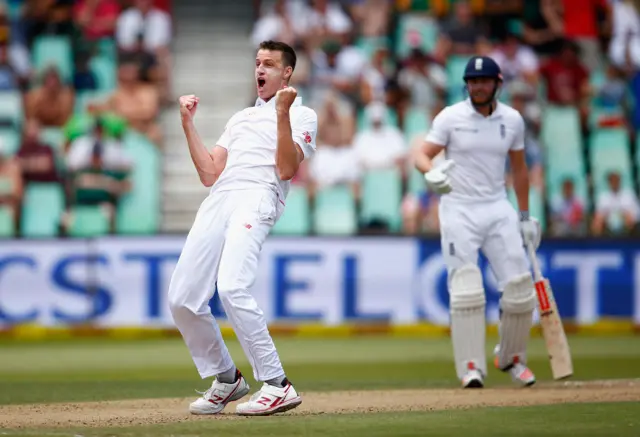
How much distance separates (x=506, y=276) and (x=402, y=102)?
869 cm

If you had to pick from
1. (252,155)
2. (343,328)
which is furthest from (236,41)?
(252,155)

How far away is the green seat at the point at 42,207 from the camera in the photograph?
52.7ft

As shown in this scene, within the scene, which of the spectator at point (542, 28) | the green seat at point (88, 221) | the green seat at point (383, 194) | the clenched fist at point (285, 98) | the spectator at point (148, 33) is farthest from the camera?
the spectator at point (542, 28)

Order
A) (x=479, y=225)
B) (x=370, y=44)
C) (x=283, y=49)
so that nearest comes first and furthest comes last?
(x=283, y=49) < (x=479, y=225) < (x=370, y=44)

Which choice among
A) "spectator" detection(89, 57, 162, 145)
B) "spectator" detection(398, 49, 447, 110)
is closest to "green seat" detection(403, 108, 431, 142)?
"spectator" detection(398, 49, 447, 110)

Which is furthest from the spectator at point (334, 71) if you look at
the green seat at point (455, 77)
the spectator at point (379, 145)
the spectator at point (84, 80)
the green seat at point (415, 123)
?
the spectator at point (84, 80)

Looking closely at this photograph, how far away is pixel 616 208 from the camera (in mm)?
16891

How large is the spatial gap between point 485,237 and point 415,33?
31.5 feet

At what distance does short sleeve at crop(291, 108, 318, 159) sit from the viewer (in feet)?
24.6

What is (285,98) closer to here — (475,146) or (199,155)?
(199,155)

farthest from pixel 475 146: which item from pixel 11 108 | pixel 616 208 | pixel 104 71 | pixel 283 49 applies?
pixel 104 71

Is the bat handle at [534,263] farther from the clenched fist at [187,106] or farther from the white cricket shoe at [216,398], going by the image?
the clenched fist at [187,106]

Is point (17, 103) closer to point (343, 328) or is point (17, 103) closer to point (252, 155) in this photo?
point (343, 328)

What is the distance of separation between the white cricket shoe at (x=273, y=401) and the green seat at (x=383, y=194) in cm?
924
